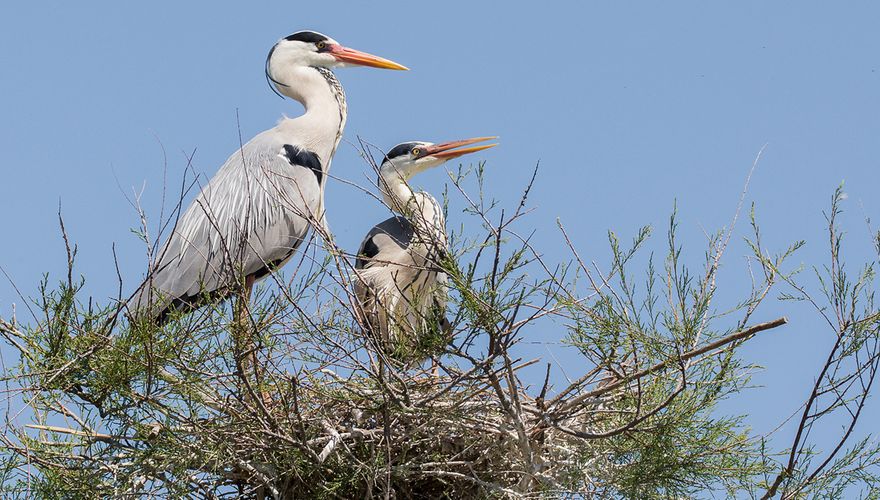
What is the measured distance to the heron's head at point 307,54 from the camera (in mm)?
6230

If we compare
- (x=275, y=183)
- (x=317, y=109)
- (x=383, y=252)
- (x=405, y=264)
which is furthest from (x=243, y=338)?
(x=317, y=109)

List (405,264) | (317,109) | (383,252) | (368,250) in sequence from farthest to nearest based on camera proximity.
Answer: (317,109)
(368,250)
(383,252)
(405,264)

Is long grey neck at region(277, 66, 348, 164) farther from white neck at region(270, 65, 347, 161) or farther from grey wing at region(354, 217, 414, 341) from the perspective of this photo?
grey wing at region(354, 217, 414, 341)

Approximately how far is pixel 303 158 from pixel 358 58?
0.79 meters

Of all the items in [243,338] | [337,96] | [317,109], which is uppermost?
[337,96]

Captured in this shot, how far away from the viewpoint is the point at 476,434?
4.17 m

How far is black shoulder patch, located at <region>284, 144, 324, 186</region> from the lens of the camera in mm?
5844

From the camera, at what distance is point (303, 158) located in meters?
5.88

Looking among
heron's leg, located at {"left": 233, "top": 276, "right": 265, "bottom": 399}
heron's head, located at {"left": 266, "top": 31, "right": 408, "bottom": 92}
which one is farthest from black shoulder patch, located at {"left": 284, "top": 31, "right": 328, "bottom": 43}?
heron's leg, located at {"left": 233, "top": 276, "right": 265, "bottom": 399}

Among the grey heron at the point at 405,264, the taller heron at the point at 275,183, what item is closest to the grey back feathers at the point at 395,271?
the grey heron at the point at 405,264

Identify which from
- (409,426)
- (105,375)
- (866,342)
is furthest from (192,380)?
(866,342)

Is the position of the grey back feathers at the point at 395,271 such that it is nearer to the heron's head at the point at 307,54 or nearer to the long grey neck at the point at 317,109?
the long grey neck at the point at 317,109

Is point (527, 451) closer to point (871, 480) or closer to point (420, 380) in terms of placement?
point (420, 380)

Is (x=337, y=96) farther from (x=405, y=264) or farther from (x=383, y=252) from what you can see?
(x=405, y=264)
